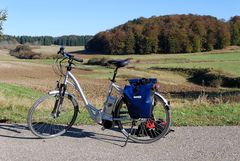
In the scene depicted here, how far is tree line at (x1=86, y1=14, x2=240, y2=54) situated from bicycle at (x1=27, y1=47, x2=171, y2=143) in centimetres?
8885

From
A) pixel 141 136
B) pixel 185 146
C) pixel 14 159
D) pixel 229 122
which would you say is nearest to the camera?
pixel 14 159

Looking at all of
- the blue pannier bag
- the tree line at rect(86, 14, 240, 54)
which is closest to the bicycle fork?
the blue pannier bag

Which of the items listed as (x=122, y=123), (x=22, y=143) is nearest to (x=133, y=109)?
(x=122, y=123)

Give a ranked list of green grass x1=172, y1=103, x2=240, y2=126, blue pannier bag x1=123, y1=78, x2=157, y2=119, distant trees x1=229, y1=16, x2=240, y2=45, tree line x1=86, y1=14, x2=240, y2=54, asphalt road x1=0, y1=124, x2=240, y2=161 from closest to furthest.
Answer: asphalt road x1=0, y1=124, x2=240, y2=161
blue pannier bag x1=123, y1=78, x2=157, y2=119
green grass x1=172, y1=103, x2=240, y2=126
tree line x1=86, y1=14, x2=240, y2=54
distant trees x1=229, y1=16, x2=240, y2=45

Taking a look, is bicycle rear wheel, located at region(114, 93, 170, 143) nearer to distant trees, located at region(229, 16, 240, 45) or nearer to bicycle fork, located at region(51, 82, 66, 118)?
bicycle fork, located at region(51, 82, 66, 118)

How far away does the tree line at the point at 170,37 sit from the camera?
99812 mm

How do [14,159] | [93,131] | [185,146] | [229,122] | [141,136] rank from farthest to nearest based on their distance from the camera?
1. [229,122]
2. [93,131]
3. [141,136]
4. [185,146]
5. [14,159]

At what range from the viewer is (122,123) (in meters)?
6.71

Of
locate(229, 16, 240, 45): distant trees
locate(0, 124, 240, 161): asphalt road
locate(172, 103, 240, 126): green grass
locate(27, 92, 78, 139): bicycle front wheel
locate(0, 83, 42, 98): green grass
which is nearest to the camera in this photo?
locate(0, 124, 240, 161): asphalt road

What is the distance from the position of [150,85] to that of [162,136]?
2.65 feet

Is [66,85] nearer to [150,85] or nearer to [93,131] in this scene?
[93,131]

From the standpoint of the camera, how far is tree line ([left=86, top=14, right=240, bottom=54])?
99.8 m

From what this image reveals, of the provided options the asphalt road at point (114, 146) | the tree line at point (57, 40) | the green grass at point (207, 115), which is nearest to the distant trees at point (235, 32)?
the tree line at point (57, 40)

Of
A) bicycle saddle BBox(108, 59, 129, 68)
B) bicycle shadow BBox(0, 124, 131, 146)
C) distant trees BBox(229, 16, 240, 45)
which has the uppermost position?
distant trees BBox(229, 16, 240, 45)
